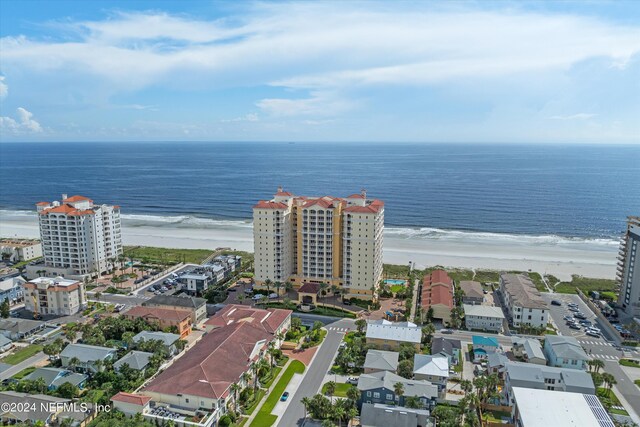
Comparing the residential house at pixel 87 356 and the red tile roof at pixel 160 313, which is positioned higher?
the red tile roof at pixel 160 313

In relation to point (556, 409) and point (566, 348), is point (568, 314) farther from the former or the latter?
point (556, 409)

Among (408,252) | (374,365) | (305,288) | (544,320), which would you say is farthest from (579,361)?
(408,252)

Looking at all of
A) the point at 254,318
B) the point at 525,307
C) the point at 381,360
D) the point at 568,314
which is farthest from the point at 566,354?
the point at 254,318

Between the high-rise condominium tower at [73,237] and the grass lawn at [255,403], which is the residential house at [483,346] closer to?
the grass lawn at [255,403]

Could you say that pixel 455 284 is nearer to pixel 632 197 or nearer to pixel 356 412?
pixel 356 412

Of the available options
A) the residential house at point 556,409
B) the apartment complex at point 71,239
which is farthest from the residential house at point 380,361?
the apartment complex at point 71,239

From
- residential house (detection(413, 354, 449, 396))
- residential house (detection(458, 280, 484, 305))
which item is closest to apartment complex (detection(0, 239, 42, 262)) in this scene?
residential house (detection(413, 354, 449, 396))

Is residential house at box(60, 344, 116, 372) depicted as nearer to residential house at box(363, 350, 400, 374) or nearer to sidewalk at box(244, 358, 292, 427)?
sidewalk at box(244, 358, 292, 427)
